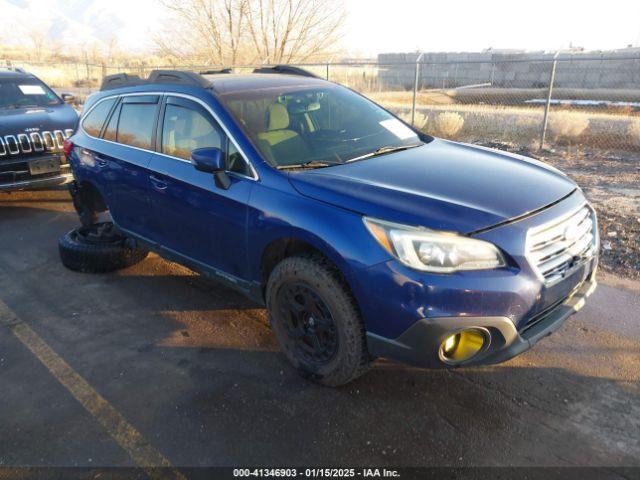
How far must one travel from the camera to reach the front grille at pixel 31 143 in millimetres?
6742

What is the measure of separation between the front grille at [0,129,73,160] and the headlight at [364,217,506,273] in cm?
615

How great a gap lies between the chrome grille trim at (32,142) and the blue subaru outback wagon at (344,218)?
2.88m

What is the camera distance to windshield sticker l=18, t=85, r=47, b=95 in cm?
809

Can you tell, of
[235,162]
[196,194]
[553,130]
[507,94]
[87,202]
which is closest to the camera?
[235,162]

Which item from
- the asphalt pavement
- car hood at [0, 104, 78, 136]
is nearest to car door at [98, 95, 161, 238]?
the asphalt pavement

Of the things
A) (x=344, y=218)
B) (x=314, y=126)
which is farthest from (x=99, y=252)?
(x=344, y=218)

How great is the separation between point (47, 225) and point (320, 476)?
5634 mm

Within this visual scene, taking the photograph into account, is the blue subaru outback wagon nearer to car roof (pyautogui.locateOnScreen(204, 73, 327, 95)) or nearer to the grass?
car roof (pyautogui.locateOnScreen(204, 73, 327, 95))

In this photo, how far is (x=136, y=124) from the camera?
4402mm

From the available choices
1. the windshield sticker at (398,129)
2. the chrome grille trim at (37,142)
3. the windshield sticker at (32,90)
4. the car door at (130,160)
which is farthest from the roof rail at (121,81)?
the windshield sticker at (32,90)

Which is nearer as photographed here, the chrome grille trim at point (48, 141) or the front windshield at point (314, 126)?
the front windshield at point (314, 126)

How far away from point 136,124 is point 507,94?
77.5ft

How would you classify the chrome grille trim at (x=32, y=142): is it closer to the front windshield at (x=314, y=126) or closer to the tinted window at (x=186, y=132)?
the tinted window at (x=186, y=132)

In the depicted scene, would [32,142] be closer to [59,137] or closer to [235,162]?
[59,137]
